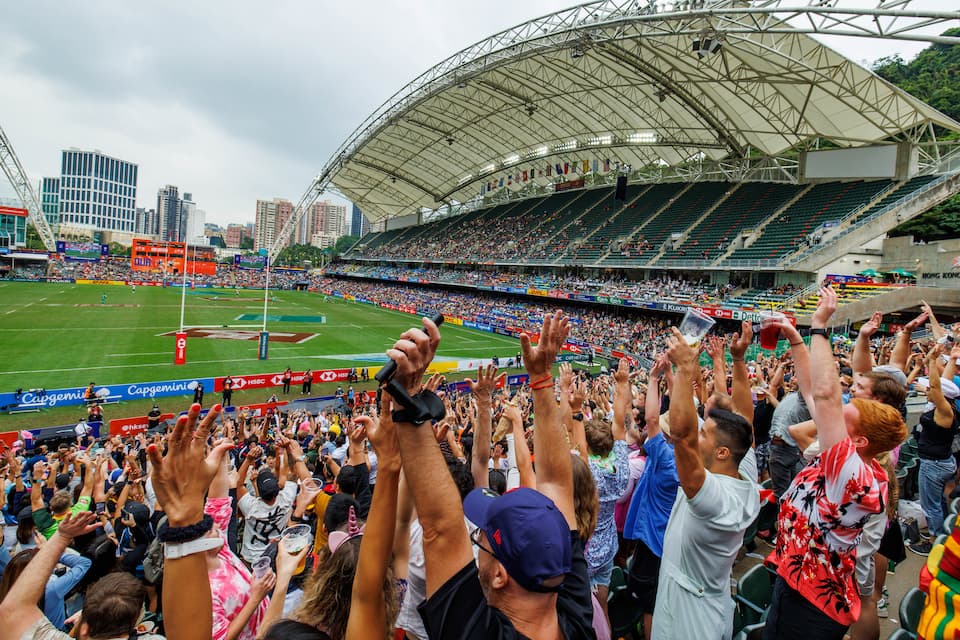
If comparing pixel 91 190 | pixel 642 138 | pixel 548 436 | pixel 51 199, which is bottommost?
pixel 548 436

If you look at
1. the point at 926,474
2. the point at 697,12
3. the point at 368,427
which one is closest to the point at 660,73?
the point at 697,12

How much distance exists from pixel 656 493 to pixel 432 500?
289cm

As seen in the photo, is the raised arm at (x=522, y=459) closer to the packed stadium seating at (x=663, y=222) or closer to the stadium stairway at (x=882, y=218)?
the stadium stairway at (x=882, y=218)

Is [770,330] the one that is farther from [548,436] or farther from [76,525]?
[76,525]

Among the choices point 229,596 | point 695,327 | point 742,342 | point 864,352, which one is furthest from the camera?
point 864,352

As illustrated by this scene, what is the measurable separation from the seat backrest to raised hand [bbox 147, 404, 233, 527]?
4.15 meters

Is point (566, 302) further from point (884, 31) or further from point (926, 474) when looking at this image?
point (926, 474)

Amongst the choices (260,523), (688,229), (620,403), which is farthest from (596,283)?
(260,523)

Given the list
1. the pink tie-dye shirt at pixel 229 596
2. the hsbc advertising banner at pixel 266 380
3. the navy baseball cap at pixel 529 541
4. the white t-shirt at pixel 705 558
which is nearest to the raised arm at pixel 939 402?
the white t-shirt at pixel 705 558

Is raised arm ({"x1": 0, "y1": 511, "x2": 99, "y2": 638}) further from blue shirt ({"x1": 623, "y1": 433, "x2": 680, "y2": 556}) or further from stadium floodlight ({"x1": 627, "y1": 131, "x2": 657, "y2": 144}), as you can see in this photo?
stadium floodlight ({"x1": 627, "y1": 131, "x2": 657, "y2": 144})

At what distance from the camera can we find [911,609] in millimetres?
3156

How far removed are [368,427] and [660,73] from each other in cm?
3223

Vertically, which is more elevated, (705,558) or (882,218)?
(882,218)

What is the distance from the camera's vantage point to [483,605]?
1.51 m
